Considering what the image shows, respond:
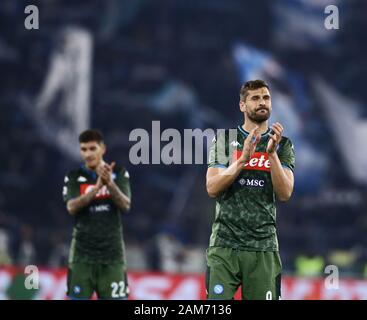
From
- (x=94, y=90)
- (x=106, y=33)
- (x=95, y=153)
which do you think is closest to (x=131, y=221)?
(x=94, y=90)

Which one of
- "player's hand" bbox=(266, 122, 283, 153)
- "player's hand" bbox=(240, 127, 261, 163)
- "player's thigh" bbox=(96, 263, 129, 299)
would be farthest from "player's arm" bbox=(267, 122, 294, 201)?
"player's thigh" bbox=(96, 263, 129, 299)

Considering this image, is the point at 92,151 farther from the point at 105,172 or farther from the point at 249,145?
the point at 249,145

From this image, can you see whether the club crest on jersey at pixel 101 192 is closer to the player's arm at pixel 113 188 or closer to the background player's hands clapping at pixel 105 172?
the player's arm at pixel 113 188

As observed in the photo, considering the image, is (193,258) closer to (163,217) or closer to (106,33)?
(163,217)

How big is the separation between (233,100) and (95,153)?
1372 cm

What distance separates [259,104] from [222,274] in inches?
59.0

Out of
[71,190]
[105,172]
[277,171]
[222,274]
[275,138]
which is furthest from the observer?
[71,190]

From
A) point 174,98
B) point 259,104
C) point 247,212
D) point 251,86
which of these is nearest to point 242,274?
point 247,212

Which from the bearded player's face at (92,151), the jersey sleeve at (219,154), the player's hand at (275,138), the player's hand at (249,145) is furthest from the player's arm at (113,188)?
the player's hand at (275,138)

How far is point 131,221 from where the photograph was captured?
75.5 ft

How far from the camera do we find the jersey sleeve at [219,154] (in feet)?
26.2

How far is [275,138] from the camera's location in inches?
300

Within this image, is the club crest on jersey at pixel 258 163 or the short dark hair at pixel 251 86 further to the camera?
the club crest on jersey at pixel 258 163

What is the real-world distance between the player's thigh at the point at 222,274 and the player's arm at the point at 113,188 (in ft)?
7.67
